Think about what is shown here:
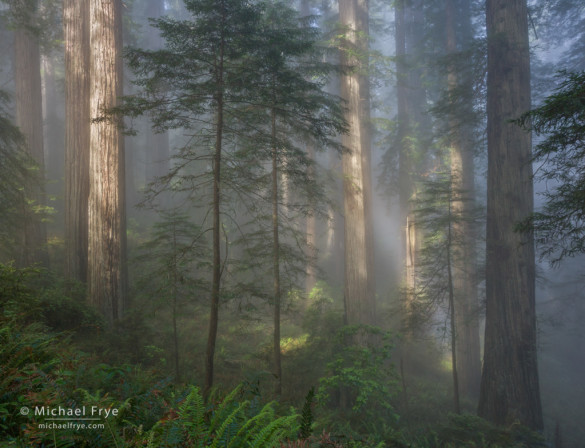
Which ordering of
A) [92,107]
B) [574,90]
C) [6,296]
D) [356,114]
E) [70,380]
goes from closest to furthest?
[70,380], [574,90], [6,296], [92,107], [356,114]

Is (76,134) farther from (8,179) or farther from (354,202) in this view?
(354,202)

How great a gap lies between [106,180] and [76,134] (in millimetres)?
A: 3042

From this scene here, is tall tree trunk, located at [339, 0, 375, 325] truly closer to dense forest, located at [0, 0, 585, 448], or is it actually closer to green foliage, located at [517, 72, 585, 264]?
dense forest, located at [0, 0, 585, 448]

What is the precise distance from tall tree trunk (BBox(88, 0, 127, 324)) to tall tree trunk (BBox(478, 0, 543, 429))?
1013 centimetres

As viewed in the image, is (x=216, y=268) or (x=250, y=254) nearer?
(x=216, y=268)

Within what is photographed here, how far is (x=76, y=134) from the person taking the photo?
→ 31.7 feet

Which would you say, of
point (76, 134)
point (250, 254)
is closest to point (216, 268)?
point (250, 254)

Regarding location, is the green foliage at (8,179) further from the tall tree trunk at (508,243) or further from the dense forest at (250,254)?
the tall tree trunk at (508,243)

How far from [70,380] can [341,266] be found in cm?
2032

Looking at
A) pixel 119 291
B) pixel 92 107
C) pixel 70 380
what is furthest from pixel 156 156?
pixel 70 380

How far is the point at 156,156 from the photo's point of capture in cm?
2234

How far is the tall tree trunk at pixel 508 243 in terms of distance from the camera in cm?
842

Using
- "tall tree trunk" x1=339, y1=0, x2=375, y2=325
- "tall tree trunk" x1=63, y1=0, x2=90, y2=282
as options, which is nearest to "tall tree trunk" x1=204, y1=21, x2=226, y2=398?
"tall tree trunk" x1=63, y1=0, x2=90, y2=282

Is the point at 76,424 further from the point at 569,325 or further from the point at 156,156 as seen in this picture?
the point at 569,325
